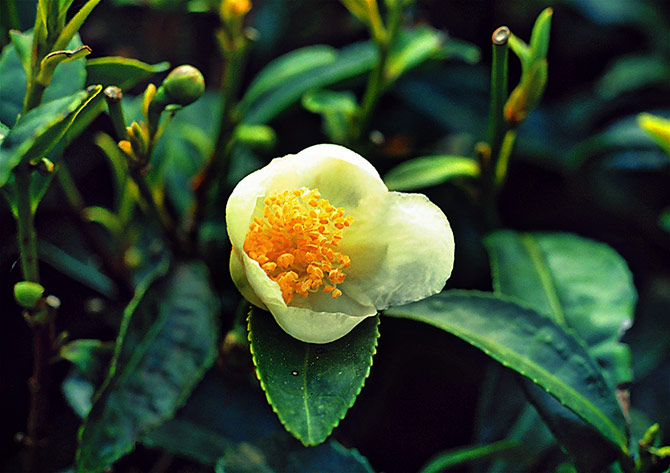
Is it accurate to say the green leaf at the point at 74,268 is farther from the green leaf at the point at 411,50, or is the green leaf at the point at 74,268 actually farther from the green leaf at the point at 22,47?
the green leaf at the point at 411,50

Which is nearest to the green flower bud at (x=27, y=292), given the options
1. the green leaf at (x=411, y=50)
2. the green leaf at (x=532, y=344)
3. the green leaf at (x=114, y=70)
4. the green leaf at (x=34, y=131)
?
the green leaf at (x=34, y=131)

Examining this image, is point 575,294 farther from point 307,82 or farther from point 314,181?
point 307,82

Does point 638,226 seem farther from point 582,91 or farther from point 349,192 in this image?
point 349,192

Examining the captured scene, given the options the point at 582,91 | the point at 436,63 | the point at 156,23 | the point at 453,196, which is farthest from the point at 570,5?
the point at 156,23

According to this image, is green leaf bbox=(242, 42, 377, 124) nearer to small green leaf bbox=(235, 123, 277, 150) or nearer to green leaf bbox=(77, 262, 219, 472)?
small green leaf bbox=(235, 123, 277, 150)

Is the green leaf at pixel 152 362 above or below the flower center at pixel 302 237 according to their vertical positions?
below

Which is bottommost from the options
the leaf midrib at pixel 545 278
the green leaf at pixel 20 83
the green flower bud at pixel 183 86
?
→ the leaf midrib at pixel 545 278

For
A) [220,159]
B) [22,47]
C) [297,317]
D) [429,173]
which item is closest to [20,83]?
[22,47]
